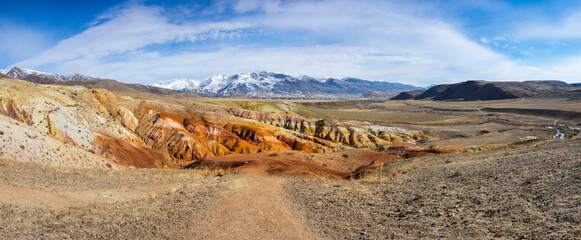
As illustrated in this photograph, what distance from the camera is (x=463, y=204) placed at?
12.1 meters

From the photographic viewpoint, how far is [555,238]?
7828mm

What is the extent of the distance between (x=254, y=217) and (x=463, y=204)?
9.19 m

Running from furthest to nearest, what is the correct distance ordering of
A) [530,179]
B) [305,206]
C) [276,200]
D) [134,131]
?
[134,131], [276,200], [305,206], [530,179]

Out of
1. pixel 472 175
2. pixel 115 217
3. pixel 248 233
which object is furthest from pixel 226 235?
pixel 472 175

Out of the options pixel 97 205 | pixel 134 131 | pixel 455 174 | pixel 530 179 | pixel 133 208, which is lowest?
pixel 134 131

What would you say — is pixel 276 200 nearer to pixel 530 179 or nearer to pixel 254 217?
pixel 254 217

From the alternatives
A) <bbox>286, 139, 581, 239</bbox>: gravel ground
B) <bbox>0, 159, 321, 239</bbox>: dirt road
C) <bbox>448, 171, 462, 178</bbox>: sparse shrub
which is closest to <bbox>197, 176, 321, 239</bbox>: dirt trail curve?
<bbox>0, 159, 321, 239</bbox>: dirt road

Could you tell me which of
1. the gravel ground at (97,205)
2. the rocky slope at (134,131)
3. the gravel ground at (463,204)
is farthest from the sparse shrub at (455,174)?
the rocky slope at (134,131)

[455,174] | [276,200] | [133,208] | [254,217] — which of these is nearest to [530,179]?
[455,174]

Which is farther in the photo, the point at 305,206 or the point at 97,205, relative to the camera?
the point at 305,206

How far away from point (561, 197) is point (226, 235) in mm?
12766

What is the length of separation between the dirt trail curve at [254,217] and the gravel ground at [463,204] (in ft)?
2.59

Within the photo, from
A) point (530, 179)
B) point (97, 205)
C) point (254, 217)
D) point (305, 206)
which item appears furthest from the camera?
point (305, 206)

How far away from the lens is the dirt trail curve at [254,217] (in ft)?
37.2
